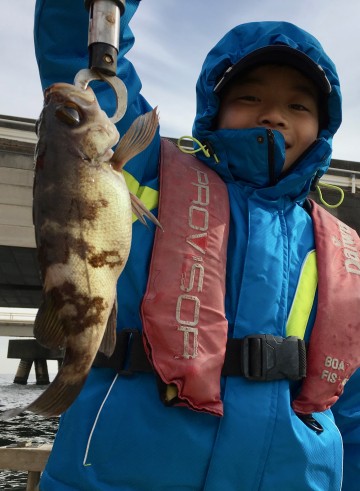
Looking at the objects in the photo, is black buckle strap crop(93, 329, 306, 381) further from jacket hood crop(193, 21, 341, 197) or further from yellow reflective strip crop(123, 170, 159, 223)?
jacket hood crop(193, 21, 341, 197)

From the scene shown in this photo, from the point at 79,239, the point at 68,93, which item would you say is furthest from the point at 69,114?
the point at 79,239

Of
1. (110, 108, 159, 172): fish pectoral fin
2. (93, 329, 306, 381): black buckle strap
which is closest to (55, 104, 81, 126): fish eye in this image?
(110, 108, 159, 172): fish pectoral fin

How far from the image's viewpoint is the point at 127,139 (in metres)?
Result: 1.69

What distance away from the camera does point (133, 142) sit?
1.70 metres

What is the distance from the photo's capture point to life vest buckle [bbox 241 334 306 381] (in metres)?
2.35

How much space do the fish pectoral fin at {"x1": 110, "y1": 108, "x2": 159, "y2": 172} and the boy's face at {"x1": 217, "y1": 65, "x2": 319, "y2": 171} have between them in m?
1.20

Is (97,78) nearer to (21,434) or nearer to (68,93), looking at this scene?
(68,93)

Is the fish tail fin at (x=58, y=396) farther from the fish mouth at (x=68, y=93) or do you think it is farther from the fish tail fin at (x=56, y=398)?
the fish mouth at (x=68, y=93)

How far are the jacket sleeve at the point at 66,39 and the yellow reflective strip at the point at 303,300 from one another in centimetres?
124

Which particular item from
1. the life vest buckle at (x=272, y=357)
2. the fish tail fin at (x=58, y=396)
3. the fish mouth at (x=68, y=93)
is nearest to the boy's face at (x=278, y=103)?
the life vest buckle at (x=272, y=357)

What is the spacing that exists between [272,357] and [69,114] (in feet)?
4.46

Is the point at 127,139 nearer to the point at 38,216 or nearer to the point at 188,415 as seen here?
the point at 38,216

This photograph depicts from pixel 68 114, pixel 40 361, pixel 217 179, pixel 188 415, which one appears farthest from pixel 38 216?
pixel 40 361

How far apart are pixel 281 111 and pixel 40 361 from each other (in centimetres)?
3371
